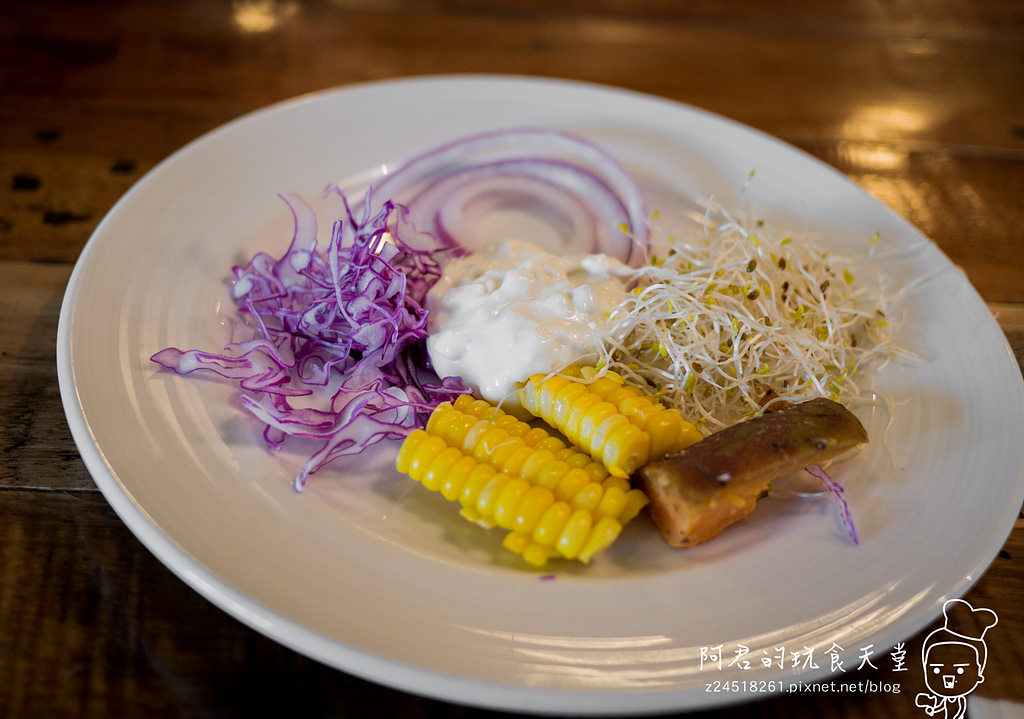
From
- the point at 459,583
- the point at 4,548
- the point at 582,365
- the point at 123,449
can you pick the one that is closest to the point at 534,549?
the point at 459,583

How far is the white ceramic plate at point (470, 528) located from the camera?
149 centimetres

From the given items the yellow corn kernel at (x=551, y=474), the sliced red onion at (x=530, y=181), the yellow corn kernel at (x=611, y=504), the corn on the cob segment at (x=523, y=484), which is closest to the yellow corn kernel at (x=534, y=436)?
the corn on the cob segment at (x=523, y=484)

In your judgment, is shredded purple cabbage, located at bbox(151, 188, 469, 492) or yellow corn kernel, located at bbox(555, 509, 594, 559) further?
shredded purple cabbage, located at bbox(151, 188, 469, 492)

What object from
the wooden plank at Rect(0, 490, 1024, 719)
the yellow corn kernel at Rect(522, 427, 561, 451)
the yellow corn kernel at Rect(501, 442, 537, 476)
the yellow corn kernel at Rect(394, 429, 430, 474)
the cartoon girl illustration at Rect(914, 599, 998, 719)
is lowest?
the wooden plank at Rect(0, 490, 1024, 719)

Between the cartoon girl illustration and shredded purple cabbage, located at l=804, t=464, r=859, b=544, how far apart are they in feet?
0.81

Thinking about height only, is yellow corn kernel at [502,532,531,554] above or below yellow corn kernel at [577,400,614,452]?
below

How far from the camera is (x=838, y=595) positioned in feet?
5.38

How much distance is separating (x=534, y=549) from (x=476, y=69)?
265 cm

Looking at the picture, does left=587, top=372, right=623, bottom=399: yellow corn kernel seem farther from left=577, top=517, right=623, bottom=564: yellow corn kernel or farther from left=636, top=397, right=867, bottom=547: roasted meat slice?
left=577, top=517, right=623, bottom=564: yellow corn kernel

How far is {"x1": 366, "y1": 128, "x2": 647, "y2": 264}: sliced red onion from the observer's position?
2.68m

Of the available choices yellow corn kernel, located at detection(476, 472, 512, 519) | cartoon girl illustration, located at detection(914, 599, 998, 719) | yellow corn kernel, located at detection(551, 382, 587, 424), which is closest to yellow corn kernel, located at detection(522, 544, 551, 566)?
yellow corn kernel, located at detection(476, 472, 512, 519)

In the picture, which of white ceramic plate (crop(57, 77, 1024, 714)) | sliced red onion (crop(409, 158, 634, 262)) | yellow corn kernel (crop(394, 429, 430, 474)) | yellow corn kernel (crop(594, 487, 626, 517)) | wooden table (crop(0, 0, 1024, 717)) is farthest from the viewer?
sliced red onion (crop(409, 158, 634, 262))

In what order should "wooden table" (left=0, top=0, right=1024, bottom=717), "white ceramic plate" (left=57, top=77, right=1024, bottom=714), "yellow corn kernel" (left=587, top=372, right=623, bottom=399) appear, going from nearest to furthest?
"white ceramic plate" (left=57, top=77, right=1024, bottom=714) < "wooden table" (left=0, top=0, right=1024, bottom=717) < "yellow corn kernel" (left=587, top=372, right=623, bottom=399)

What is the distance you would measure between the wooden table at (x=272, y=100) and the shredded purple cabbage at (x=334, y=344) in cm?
47
